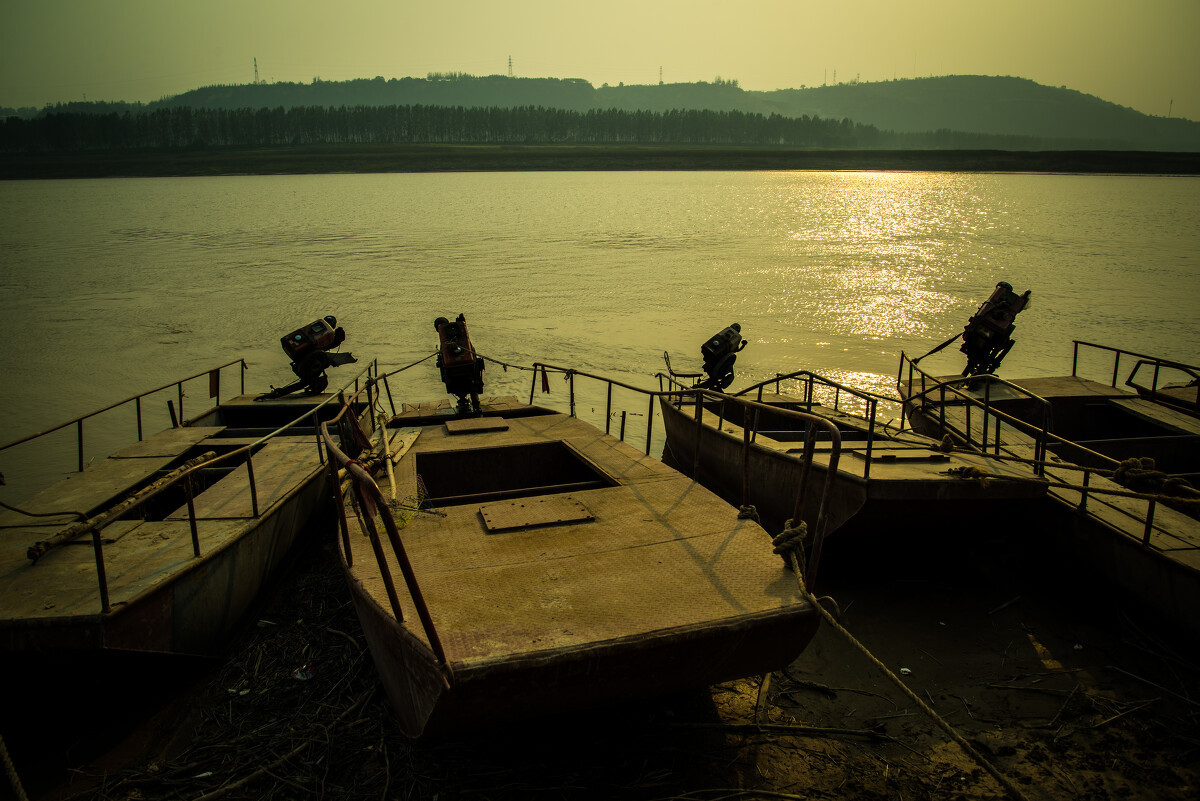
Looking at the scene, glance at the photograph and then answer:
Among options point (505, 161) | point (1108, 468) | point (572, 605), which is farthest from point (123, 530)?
point (505, 161)

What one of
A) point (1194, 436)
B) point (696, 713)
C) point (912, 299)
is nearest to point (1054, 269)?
point (912, 299)

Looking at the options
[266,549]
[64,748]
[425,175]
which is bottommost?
[64,748]

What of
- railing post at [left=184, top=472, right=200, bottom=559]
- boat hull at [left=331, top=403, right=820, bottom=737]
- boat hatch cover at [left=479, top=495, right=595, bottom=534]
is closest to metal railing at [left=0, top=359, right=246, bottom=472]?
railing post at [left=184, top=472, right=200, bottom=559]

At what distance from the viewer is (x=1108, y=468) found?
8.75m

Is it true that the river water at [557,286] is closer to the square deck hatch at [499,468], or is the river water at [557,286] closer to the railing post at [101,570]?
the square deck hatch at [499,468]

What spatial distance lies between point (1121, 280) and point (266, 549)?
3528 centimetres

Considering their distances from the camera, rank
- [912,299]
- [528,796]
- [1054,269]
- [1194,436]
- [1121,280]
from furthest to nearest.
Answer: [1054,269], [1121,280], [912,299], [1194,436], [528,796]

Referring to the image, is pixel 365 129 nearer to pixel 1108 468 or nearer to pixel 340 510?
pixel 1108 468

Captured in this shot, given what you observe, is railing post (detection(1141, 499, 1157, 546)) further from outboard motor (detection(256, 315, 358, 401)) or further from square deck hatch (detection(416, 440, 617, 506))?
outboard motor (detection(256, 315, 358, 401))

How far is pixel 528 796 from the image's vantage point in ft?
15.7

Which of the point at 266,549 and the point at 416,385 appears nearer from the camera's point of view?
the point at 266,549

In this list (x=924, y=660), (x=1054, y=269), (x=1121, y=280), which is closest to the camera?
(x=924, y=660)

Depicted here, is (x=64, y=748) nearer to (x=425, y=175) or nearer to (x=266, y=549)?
(x=266, y=549)

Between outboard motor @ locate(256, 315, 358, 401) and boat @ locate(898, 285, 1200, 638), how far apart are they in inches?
365
